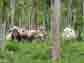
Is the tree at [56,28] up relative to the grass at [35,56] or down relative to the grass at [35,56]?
up

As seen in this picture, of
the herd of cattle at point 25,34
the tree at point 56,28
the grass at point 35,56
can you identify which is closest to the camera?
the tree at point 56,28

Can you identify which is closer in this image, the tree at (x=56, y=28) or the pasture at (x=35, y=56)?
the tree at (x=56, y=28)

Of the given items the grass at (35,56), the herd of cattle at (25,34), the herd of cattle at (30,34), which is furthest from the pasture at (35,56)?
the herd of cattle at (30,34)

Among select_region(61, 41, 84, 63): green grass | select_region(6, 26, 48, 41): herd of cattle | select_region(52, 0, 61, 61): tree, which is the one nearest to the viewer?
select_region(52, 0, 61, 61): tree

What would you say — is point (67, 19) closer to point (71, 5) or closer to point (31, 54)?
point (71, 5)

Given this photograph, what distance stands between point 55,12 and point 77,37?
405 inches

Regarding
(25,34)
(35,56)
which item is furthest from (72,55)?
(25,34)

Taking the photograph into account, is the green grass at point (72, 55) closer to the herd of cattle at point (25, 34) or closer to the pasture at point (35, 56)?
the pasture at point (35, 56)

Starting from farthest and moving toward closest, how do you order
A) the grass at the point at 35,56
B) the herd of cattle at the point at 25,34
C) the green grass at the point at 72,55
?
1. the herd of cattle at the point at 25,34
2. the grass at the point at 35,56
3. the green grass at the point at 72,55

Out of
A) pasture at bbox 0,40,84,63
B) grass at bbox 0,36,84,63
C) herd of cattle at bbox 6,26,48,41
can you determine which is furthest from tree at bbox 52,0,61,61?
herd of cattle at bbox 6,26,48,41

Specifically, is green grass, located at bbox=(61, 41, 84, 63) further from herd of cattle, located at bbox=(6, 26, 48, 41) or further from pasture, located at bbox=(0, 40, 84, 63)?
herd of cattle, located at bbox=(6, 26, 48, 41)

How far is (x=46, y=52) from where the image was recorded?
9.28m

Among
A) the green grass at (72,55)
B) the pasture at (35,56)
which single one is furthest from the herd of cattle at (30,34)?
the green grass at (72,55)

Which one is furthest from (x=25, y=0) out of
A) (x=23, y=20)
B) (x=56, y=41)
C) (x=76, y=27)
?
(x=56, y=41)
